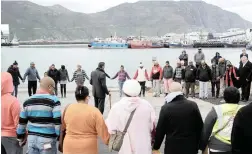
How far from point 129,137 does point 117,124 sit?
210 millimetres

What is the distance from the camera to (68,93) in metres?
19.4

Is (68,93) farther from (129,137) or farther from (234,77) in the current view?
(129,137)

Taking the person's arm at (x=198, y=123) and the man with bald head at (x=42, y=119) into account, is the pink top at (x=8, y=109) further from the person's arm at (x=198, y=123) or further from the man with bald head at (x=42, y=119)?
the person's arm at (x=198, y=123)

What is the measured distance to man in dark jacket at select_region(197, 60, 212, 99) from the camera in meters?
16.3

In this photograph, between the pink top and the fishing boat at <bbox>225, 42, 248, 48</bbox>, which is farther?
the fishing boat at <bbox>225, 42, 248, 48</bbox>

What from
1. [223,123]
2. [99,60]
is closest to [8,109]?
[223,123]

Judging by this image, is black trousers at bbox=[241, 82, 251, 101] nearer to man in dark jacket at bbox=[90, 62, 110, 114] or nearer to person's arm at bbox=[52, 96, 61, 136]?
man in dark jacket at bbox=[90, 62, 110, 114]

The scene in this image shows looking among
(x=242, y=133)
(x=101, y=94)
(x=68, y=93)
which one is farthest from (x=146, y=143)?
(x=68, y=93)

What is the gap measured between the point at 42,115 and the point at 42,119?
0.18 feet

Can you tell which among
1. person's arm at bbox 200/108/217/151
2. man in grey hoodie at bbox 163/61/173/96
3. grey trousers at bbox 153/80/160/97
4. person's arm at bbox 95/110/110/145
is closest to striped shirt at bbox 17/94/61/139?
person's arm at bbox 95/110/110/145

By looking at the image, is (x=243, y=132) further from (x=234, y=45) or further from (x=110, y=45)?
(x=234, y=45)

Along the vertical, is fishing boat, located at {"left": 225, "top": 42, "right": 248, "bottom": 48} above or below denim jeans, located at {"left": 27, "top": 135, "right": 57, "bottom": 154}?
below

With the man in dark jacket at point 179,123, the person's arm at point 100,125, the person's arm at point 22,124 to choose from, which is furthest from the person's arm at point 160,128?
the person's arm at point 22,124

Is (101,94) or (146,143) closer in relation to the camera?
(146,143)
